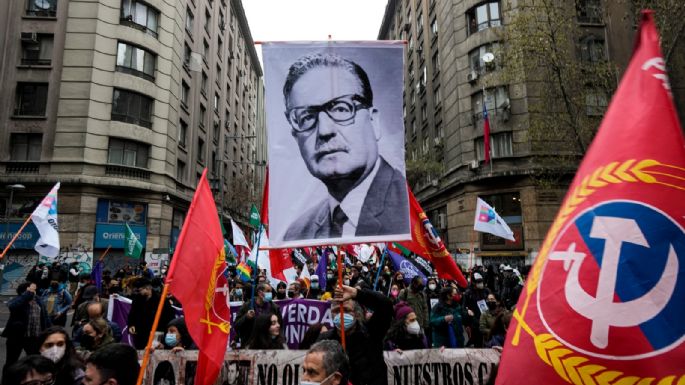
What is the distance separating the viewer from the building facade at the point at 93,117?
20.5 metres

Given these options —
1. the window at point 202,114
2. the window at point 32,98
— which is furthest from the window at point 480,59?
the window at point 32,98

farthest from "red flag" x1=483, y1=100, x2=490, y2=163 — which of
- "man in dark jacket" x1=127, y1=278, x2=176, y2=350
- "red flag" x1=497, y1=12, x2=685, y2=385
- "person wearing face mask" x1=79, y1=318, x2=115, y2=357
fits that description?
"red flag" x1=497, y1=12, x2=685, y2=385

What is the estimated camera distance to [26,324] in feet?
21.8

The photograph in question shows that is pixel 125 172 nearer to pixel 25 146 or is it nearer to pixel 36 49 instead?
pixel 25 146

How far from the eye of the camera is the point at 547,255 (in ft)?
6.31

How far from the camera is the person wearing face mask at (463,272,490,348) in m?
7.76

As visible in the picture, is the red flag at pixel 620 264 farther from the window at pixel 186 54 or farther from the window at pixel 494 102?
the window at pixel 186 54

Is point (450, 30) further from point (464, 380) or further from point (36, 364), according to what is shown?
point (36, 364)

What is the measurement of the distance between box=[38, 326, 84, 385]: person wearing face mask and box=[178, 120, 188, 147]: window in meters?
24.0

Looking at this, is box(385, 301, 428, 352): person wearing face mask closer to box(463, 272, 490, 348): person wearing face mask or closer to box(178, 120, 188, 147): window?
box(463, 272, 490, 348): person wearing face mask

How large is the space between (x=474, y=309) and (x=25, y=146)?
2250 cm

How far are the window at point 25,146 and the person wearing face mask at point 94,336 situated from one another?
68.1 ft

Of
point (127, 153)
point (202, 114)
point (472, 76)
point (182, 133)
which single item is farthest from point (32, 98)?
point (472, 76)

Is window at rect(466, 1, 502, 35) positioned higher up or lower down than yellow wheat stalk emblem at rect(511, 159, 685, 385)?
higher up
